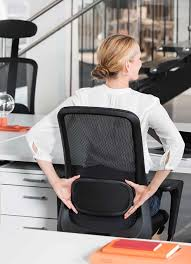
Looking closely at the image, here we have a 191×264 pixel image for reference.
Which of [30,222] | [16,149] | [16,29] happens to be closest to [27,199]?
[30,222]

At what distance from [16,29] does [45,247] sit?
4.35m

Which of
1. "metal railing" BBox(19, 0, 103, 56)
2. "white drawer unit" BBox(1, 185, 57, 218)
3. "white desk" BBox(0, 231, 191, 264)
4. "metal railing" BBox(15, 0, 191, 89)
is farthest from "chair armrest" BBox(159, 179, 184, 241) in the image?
"metal railing" BBox(19, 0, 103, 56)

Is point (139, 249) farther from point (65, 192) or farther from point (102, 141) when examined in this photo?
point (65, 192)

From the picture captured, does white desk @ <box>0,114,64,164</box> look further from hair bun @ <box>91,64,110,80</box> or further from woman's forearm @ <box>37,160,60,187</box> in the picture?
hair bun @ <box>91,64,110,80</box>

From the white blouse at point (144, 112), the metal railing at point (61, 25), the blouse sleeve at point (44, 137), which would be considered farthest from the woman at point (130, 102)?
the metal railing at point (61, 25)

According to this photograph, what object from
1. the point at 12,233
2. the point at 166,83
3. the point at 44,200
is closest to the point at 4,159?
the point at 44,200

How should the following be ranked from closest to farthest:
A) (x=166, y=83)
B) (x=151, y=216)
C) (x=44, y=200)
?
1. (x=151, y=216)
2. (x=44, y=200)
3. (x=166, y=83)

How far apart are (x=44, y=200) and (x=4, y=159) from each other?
0.29 metres

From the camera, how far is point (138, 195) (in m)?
3.45

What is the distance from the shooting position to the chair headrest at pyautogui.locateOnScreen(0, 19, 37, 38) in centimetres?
638

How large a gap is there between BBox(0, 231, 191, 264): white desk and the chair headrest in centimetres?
418

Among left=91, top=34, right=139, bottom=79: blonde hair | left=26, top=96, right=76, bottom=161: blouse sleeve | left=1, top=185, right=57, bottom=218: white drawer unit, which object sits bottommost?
left=1, top=185, right=57, bottom=218: white drawer unit

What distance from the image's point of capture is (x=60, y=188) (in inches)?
141

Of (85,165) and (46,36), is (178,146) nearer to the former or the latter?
(85,165)
